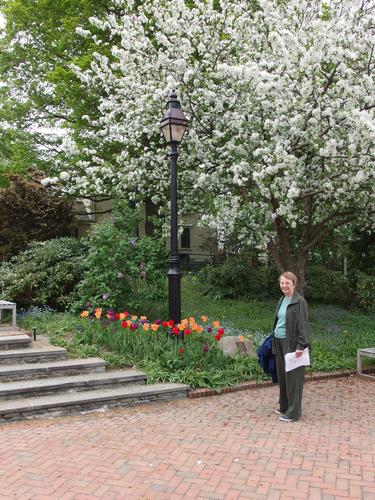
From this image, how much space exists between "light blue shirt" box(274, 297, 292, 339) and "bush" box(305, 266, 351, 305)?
8.94m

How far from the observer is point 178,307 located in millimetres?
7418

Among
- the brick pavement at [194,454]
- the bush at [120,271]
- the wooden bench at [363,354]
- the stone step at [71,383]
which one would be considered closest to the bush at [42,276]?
the bush at [120,271]

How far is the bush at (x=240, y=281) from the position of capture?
1455cm

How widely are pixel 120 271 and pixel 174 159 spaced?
9.34 feet

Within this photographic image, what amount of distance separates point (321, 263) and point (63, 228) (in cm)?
Result: 856

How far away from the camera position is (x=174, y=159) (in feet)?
24.1

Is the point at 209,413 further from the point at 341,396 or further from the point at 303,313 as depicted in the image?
the point at 341,396

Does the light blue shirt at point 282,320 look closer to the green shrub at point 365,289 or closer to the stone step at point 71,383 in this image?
the stone step at point 71,383

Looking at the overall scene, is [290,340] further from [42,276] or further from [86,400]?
[42,276]

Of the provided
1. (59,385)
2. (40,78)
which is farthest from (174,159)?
(40,78)

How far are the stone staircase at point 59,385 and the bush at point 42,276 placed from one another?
8.94 feet

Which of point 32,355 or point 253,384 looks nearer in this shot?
point 32,355

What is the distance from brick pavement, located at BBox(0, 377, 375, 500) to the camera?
12.5 feet

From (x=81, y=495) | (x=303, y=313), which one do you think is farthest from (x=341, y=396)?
(x=81, y=495)
